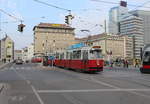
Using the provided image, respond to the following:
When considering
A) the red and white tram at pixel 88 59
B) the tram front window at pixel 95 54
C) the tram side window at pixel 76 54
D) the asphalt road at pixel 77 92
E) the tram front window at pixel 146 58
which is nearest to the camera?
the asphalt road at pixel 77 92

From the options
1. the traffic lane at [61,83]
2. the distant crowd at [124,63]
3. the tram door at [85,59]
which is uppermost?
the tram door at [85,59]

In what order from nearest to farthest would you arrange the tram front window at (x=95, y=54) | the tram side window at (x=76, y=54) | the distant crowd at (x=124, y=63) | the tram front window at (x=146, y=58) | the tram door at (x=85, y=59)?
the tram front window at (x=95, y=54), the tram door at (x=85, y=59), the tram front window at (x=146, y=58), the tram side window at (x=76, y=54), the distant crowd at (x=124, y=63)

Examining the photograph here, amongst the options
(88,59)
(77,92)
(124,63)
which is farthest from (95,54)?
(124,63)

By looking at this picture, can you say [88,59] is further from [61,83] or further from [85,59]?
[61,83]

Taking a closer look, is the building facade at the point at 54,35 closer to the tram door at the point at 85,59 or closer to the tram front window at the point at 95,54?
the tram door at the point at 85,59

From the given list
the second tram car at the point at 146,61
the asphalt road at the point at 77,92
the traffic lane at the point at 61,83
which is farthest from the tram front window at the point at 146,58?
the asphalt road at the point at 77,92

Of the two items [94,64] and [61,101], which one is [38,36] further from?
[61,101]

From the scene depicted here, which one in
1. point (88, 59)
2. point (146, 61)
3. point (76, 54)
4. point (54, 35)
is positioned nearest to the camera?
point (88, 59)

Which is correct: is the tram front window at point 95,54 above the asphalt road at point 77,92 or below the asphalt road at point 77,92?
above

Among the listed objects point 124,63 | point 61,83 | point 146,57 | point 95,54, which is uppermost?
point 95,54

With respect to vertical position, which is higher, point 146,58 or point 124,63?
point 146,58

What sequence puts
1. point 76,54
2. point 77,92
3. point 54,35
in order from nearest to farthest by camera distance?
point 77,92 < point 76,54 < point 54,35

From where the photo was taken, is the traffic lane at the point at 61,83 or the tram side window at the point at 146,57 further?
the tram side window at the point at 146,57

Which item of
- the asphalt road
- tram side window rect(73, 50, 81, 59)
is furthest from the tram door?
the asphalt road
